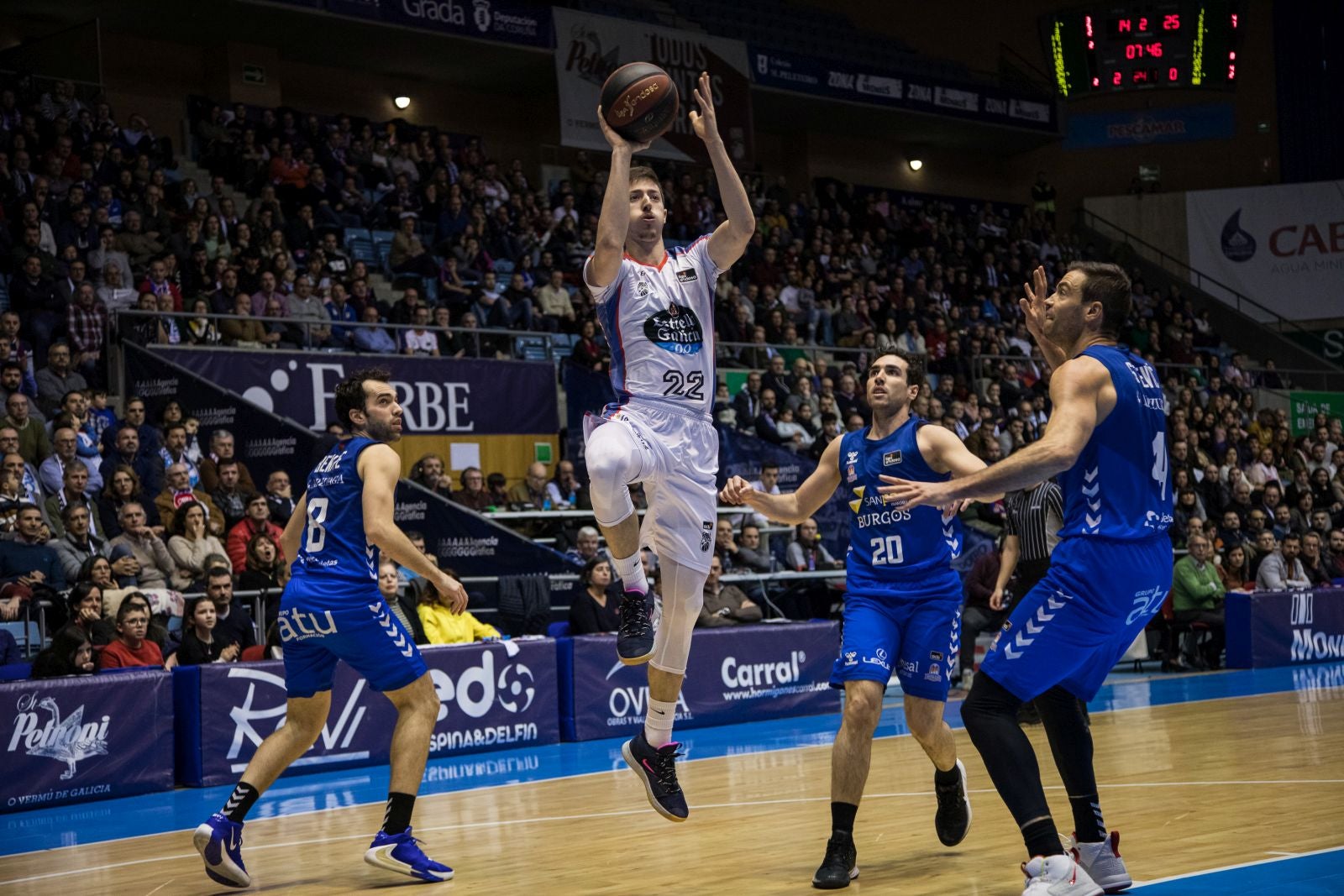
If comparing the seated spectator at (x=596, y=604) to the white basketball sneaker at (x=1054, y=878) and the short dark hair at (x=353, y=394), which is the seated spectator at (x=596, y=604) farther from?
the white basketball sneaker at (x=1054, y=878)

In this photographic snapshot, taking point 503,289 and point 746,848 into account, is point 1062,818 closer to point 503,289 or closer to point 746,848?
point 746,848

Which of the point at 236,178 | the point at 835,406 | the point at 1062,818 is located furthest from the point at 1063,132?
the point at 1062,818

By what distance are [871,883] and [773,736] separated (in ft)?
20.0

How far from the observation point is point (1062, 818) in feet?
23.4

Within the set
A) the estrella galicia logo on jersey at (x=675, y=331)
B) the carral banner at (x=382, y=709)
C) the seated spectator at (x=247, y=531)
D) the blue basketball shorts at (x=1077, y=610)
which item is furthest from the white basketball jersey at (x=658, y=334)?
the seated spectator at (x=247, y=531)

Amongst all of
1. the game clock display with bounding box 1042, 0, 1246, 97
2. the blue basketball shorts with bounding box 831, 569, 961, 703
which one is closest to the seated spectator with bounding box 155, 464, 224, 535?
the blue basketball shorts with bounding box 831, 569, 961, 703

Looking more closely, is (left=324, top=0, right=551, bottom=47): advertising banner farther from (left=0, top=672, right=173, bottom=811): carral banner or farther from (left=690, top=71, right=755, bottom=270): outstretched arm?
(left=690, top=71, right=755, bottom=270): outstretched arm

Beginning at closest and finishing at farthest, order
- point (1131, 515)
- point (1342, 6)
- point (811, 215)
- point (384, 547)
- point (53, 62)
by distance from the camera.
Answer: point (1131, 515), point (384, 547), point (53, 62), point (811, 215), point (1342, 6)

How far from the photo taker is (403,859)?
6184mm

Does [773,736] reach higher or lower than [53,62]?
lower

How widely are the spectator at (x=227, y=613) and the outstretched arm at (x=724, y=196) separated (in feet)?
19.5

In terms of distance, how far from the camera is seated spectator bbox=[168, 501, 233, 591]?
11.8 metres

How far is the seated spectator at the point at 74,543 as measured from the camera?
1131 centimetres

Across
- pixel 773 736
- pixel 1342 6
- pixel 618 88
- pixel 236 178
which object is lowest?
pixel 773 736
